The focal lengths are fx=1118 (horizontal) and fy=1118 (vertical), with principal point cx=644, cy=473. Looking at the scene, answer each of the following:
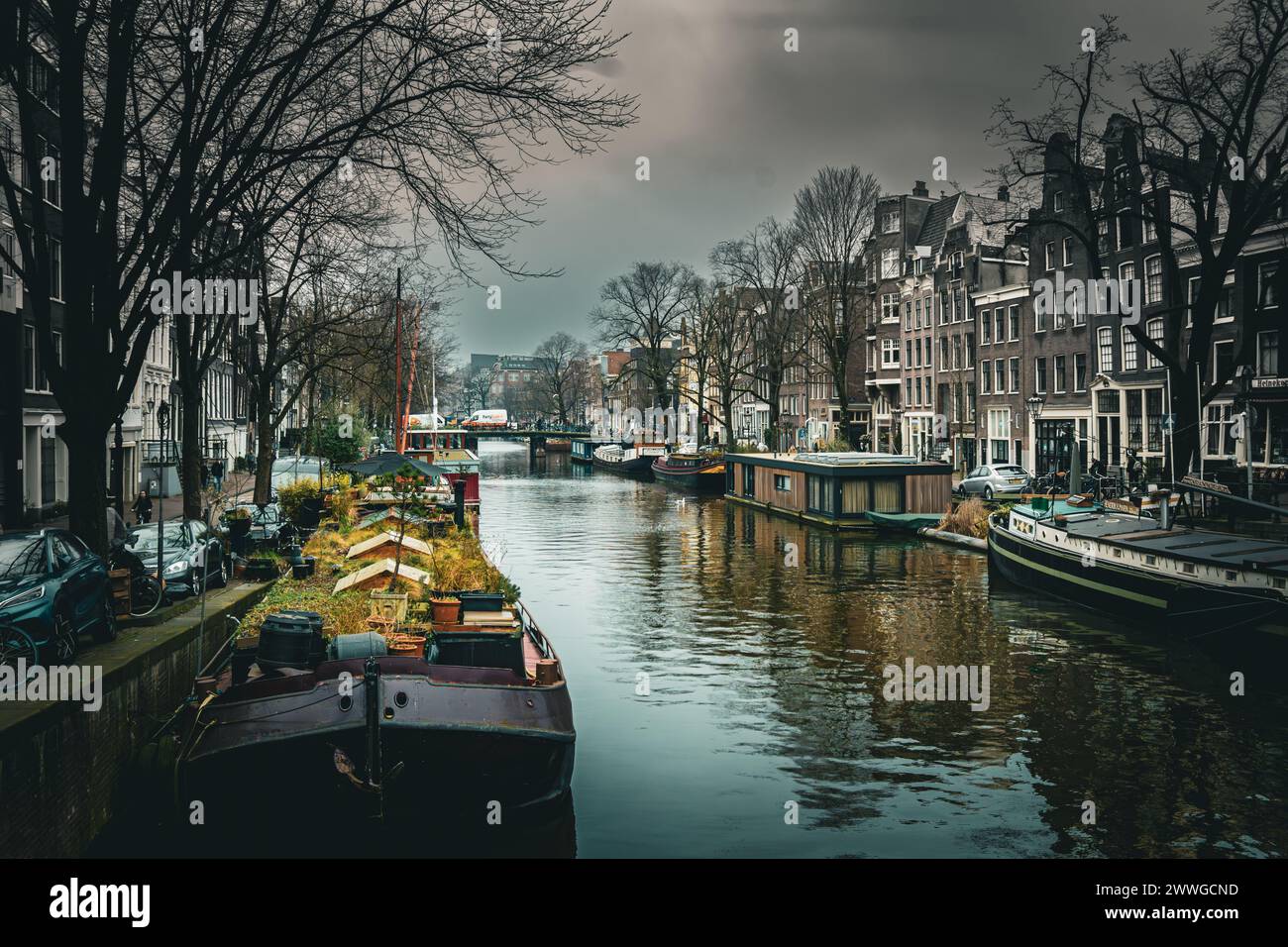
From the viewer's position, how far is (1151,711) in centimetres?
1800

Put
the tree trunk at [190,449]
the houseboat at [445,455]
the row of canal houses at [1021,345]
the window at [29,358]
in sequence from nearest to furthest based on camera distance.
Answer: the tree trunk at [190,449] < the window at [29,358] < the row of canal houses at [1021,345] < the houseboat at [445,455]

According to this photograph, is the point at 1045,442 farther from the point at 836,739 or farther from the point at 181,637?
the point at 181,637

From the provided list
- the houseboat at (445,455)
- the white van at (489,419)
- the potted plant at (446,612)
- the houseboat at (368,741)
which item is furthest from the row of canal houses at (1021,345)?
the white van at (489,419)

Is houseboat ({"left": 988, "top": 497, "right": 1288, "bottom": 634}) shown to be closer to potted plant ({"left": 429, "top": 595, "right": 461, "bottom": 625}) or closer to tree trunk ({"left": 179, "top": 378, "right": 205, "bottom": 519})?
potted plant ({"left": 429, "top": 595, "right": 461, "bottom": 625})

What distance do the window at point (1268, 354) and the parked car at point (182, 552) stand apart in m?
39.4

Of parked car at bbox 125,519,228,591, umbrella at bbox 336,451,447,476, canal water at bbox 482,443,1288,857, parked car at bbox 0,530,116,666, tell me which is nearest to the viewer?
parked car at bbox 0,530,116,666

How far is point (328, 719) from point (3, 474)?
1136 inches

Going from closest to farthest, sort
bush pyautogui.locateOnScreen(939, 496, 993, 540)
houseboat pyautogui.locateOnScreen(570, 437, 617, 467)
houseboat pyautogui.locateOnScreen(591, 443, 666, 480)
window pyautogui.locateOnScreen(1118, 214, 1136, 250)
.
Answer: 1. bush pyautogui.locateOnScreen(939, 496, 993, 540)
2. window pyautogui.locateOnScreen(1118, 214, 1136, 250)
3. houseboat pyautogui.locateOnScreen(591, 443, 666, 480)
4. houseboat pyautogui.locateOnScreen(570, 437, 617, 467)

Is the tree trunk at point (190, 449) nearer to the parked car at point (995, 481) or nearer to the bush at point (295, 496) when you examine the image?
the bush at point (295, 496)

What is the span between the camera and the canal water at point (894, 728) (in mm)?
12922

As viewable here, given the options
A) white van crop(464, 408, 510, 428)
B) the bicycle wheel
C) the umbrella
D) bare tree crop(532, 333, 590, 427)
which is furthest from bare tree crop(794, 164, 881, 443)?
bare tree crop(532, 333, 590, 427)

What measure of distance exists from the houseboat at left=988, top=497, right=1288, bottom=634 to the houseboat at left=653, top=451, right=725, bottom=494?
4198 centimetres

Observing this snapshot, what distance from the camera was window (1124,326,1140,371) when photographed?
178ft

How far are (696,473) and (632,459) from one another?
70.2 ft
